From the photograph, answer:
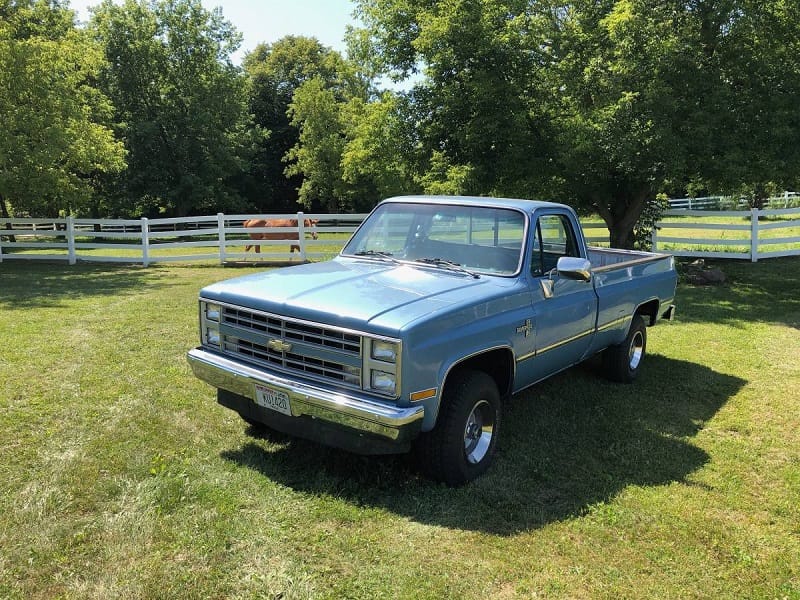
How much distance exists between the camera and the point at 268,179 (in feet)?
151

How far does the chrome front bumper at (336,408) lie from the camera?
3568 millimetres

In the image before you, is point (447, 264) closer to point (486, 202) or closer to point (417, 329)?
point (486, 202)

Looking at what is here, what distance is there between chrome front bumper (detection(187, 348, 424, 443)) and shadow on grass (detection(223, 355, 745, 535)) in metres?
0.58

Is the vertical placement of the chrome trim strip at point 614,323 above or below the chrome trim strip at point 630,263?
below

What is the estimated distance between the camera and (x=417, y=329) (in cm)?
364

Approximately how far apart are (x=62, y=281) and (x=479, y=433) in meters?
12.5

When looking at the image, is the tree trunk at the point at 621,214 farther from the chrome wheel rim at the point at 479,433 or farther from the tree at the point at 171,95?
the tree at the point at 171,95

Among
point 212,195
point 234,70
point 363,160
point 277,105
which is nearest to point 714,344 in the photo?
point 363,160

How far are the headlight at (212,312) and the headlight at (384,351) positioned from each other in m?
1.45

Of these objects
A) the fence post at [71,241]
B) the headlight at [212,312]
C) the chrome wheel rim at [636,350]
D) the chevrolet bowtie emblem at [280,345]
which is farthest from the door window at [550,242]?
the fence post at [71,241]

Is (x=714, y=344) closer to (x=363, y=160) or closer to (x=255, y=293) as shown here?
(x=255, y=293)

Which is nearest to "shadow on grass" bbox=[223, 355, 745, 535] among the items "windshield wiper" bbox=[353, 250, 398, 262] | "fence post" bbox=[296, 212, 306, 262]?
"windshield wiper" bbox=[353, 250, 398, 262]

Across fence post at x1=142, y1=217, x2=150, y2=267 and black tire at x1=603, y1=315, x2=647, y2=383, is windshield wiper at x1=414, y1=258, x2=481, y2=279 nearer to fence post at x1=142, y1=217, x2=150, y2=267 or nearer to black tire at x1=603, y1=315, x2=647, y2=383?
black tire at x1=603, y1=315, x2=647, y2=383

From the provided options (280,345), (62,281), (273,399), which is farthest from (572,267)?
(62,281)
